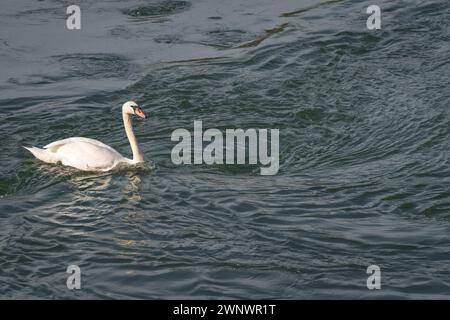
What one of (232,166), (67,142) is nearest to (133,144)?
(67,142)

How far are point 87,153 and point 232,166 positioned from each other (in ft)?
5.98

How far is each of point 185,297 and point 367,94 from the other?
21.2ft

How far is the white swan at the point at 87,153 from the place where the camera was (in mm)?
12586

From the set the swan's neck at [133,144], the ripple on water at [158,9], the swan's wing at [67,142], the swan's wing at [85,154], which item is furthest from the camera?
the ripple on water at [158,9]

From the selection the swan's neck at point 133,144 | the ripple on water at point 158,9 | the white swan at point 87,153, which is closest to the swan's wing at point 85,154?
the white swan at point 87,153

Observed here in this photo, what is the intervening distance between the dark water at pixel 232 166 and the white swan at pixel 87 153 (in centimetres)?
17

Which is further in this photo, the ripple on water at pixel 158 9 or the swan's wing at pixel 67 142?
the ripple on water at pixel 158 9

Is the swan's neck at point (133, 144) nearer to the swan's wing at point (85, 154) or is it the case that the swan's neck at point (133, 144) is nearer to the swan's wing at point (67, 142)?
the swan's wing at point (85, 154)

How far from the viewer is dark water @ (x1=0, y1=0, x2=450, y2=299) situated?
10.3 m

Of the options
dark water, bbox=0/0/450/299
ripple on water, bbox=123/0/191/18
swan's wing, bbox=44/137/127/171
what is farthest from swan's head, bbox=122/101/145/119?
ripple on water, bbox=123/0/191/18
